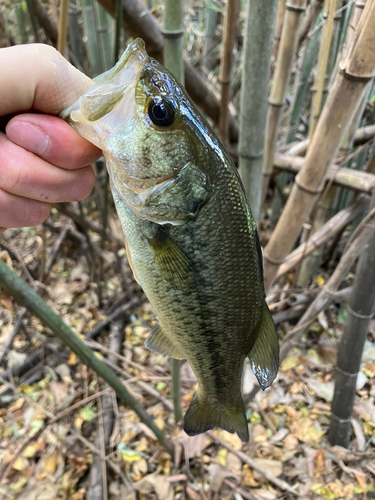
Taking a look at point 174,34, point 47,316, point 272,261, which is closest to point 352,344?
point 272,261

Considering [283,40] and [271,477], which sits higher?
[283,40]

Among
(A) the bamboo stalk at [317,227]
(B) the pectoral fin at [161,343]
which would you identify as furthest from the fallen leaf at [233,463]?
(A) the bamboo stalk at [317,227]

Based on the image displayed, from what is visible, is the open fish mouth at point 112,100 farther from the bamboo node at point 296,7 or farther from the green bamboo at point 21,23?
the green bamboo at point 21,23

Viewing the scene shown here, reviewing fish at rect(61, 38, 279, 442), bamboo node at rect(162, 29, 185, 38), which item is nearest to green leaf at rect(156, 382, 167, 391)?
fish at rect(61, 38, 279, 442)

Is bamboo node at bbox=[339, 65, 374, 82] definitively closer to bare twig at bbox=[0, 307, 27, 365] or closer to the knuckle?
the knuckle

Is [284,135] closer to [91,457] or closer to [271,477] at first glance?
[271,477]

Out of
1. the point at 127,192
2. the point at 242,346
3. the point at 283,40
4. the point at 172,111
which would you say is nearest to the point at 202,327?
the point at 242,346

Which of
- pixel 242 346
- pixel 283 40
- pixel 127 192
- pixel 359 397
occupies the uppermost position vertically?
pixel 283 40
